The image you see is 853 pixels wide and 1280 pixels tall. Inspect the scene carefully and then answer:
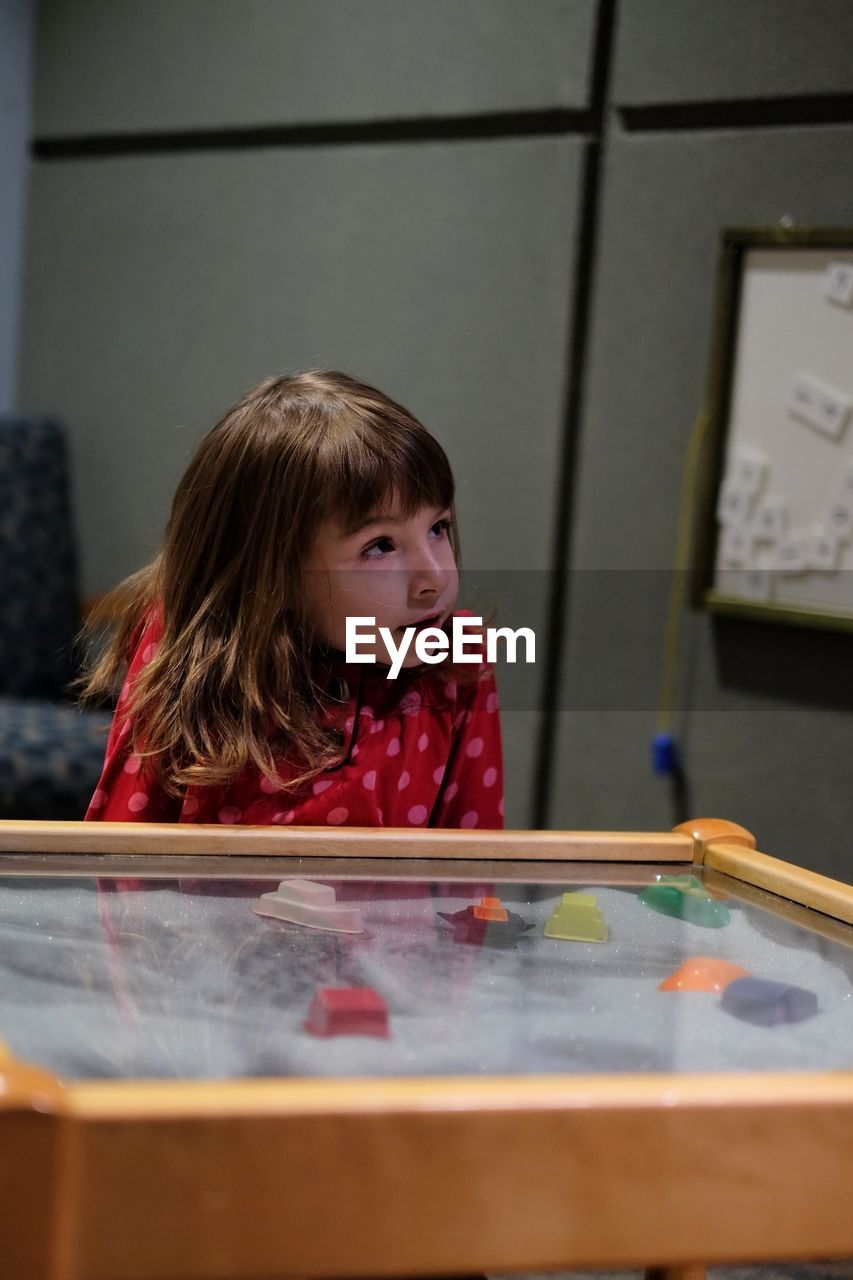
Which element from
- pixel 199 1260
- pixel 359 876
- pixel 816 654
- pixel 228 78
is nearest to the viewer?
pixel 199 1260

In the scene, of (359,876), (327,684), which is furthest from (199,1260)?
(327,684)

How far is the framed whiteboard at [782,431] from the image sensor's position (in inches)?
95.8

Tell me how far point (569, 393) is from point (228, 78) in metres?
1.09

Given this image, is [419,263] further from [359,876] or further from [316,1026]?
[316,1026]

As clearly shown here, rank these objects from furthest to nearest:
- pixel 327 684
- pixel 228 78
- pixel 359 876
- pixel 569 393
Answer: pixel 228 78 → pixel 569 393 → pixel 327 684 → pixel 359 876

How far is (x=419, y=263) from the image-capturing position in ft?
9.46

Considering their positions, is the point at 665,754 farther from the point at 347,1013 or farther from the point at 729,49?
the point at 347,1013

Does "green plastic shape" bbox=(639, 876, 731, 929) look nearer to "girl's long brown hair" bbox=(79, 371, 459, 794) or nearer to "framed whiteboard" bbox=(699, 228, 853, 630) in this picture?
"girl's long brown hair" bbox=(79, 371, 459, 794)

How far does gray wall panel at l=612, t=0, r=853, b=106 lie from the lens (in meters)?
2.42

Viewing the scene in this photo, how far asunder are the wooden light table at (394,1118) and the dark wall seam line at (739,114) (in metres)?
1.98

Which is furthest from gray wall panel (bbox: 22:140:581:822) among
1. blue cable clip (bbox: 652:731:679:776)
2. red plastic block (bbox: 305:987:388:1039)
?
red plastic block (bbox: 305:987:388:1039)

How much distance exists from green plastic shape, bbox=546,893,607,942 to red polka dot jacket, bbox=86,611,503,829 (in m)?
0.28

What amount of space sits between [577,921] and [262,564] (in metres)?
0.45

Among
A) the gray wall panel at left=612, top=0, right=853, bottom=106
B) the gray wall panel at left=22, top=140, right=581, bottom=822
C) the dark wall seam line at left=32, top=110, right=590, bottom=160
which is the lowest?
the gray wall panel at left=22, top=140, right=581, bottom=822
